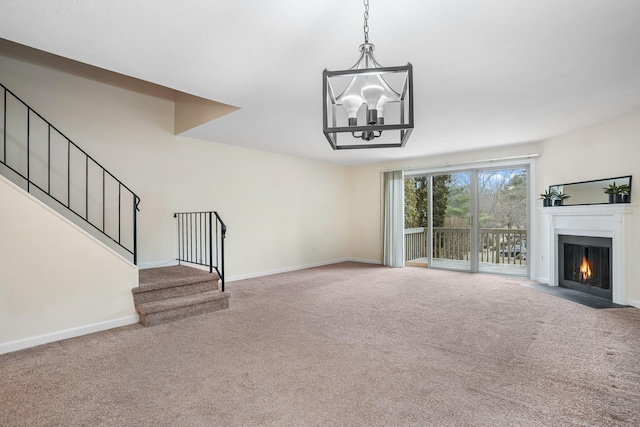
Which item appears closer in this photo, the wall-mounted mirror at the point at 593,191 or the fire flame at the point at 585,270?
the wall-mounted mirror at the point at 593,191

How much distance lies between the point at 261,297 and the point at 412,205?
4.16 metres

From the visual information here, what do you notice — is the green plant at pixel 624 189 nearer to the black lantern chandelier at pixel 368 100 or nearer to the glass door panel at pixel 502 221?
the glass door panel at pixel 502 221

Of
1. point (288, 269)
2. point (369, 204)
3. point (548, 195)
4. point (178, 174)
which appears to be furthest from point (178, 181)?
point (548, 195)

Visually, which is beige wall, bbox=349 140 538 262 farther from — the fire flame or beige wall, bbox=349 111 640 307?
the fire flame

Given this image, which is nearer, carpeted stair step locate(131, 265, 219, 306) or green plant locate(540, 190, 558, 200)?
carpeted stair step locate(131, 265, 219, 306)

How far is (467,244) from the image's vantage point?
21.4 ft

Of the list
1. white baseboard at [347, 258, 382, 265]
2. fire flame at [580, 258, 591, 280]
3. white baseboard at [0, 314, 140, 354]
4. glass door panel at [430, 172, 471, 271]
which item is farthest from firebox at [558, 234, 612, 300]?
white baseboard at [0, 314, 140, 354]

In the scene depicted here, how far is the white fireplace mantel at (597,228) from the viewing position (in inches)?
167

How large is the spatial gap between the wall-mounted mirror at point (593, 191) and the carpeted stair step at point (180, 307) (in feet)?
17.1

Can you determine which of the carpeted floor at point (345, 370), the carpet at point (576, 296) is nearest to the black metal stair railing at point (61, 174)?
the carpeted floor at point (345, 370)

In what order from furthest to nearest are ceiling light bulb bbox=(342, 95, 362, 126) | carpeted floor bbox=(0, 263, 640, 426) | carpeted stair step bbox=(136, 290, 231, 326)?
1. carpeted stair step bbox=(136, 290, 231, 326)
2. carpeted floor bbox=(0, 263, 640, 426)
3. ceiling light bulb bbox=(342, 95, 362, 126)

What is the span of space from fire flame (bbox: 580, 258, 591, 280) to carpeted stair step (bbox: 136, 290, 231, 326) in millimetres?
5168

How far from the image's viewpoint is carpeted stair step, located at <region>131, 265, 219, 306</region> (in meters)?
3.70

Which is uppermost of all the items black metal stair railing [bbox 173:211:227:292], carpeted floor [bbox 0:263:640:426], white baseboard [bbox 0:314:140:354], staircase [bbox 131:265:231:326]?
black metal stair railing [bbox 173:211:227:292]
